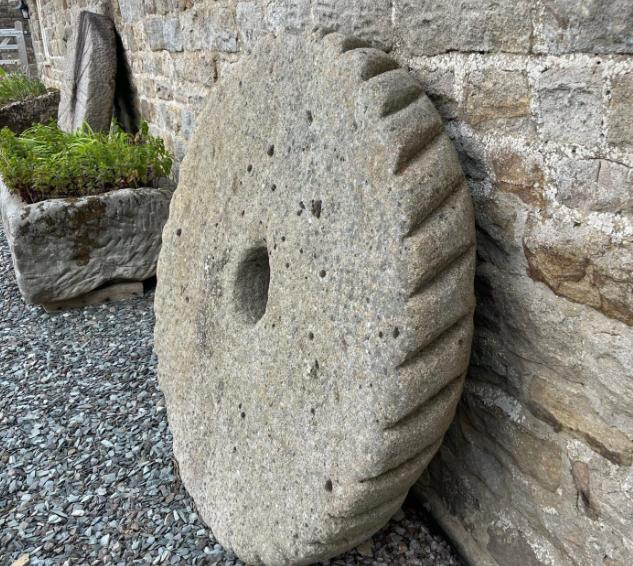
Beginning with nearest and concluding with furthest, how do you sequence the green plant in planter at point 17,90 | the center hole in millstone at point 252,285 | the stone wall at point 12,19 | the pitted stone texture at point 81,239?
the center hole in millstone at point 252,285, the pitted stone texture at point 81,239, the green plant in planter at point 17,90, the stone wall at point 12,19

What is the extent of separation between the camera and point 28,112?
6.58 m

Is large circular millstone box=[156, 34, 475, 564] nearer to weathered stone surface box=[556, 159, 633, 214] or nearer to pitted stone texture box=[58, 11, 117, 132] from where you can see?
weathered stone surface box=[556, 159, 633, 214]

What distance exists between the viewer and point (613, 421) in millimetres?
1259

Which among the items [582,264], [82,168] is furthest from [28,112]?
[582,264]

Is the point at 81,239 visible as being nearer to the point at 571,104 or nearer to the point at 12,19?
the point at 571,104

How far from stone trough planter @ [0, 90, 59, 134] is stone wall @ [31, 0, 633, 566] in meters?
5.68

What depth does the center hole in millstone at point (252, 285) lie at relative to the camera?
74.0 inches

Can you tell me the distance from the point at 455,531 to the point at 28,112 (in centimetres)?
640

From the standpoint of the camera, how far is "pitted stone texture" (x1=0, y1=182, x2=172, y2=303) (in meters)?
3.21

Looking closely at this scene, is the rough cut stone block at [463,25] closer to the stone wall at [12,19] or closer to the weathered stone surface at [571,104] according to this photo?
the weathered stone surface at [571,104]

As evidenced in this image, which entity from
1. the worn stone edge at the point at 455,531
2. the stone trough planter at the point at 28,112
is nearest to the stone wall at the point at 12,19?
the stone trough planter at the point at 28,112

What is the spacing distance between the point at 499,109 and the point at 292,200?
0.54 m

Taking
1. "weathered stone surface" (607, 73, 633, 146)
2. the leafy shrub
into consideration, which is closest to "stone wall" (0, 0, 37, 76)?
the leafy shrub

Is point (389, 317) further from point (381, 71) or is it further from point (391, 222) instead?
point (381, 71)
